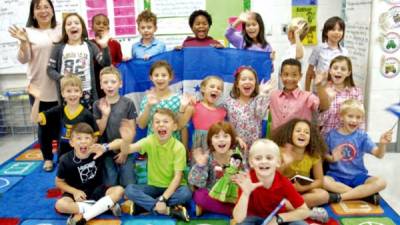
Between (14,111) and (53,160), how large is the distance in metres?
1.37

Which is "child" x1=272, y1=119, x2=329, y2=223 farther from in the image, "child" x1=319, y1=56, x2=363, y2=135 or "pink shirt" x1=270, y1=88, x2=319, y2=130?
"child" x1=319, y1=56, x2=363, y2=135

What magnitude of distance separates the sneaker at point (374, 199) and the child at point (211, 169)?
940 millimetres

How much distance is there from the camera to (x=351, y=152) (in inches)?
113

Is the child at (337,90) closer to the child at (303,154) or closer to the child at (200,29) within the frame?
the child at (303,154)

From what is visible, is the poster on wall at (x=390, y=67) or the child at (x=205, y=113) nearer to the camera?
the child at (x=205, y=113)

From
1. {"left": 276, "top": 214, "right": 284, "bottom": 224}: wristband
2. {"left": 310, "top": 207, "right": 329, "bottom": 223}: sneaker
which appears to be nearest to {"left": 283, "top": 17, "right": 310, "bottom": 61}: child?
{"left": 310, "top": 207, "right": 329, "bottom": 223}: sneaker

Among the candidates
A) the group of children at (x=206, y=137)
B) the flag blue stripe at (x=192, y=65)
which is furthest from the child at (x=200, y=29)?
the flag blue stripe at (x=192, y=65)

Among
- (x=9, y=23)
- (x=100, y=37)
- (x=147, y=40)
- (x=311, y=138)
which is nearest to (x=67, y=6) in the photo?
(x=9, y=23)

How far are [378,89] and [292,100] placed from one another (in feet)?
3.98

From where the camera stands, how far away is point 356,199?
9.30 ft

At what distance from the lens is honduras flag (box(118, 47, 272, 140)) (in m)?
3.33

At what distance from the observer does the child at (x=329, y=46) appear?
3.38m

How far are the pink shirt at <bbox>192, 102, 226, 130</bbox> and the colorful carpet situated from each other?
571 millimetres

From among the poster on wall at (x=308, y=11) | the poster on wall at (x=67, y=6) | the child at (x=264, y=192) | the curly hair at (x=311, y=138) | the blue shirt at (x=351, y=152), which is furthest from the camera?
the poster on wall at (x=67, y=6)
